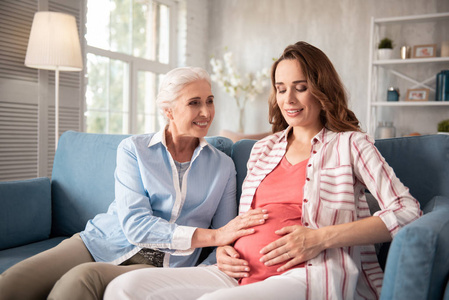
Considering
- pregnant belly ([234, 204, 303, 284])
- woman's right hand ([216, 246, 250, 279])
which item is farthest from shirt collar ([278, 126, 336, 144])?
woman's right hand ([216, 246, 250, 279])

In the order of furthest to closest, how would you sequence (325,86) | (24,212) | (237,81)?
(237,81), (24,212), (325,86)

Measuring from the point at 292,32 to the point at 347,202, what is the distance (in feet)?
15.6

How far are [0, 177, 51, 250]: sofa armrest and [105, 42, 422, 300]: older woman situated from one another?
1.04 metres

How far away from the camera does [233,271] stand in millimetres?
1506

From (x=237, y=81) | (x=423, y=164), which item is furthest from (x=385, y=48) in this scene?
(x=423, y=164)

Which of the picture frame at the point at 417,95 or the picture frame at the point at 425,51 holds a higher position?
the picture frame at the point at 425,51

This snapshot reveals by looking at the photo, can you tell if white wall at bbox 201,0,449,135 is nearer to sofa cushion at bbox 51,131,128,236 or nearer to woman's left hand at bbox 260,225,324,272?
sofa cushion at bbox 51,131,128,236

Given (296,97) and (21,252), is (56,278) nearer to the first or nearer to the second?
(21,252)

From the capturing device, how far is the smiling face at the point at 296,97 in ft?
5.43

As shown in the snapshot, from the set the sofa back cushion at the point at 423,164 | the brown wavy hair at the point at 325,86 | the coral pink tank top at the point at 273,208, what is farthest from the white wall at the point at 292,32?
the coral pink tank top at the point at 273,208

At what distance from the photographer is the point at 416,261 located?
1125 millimetres

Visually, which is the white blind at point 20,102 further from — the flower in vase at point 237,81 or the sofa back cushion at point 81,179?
A: the flower in vase at point 237,81

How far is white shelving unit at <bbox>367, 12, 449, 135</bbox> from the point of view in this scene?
4.88 m

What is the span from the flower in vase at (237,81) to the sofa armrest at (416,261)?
15.1 ft
